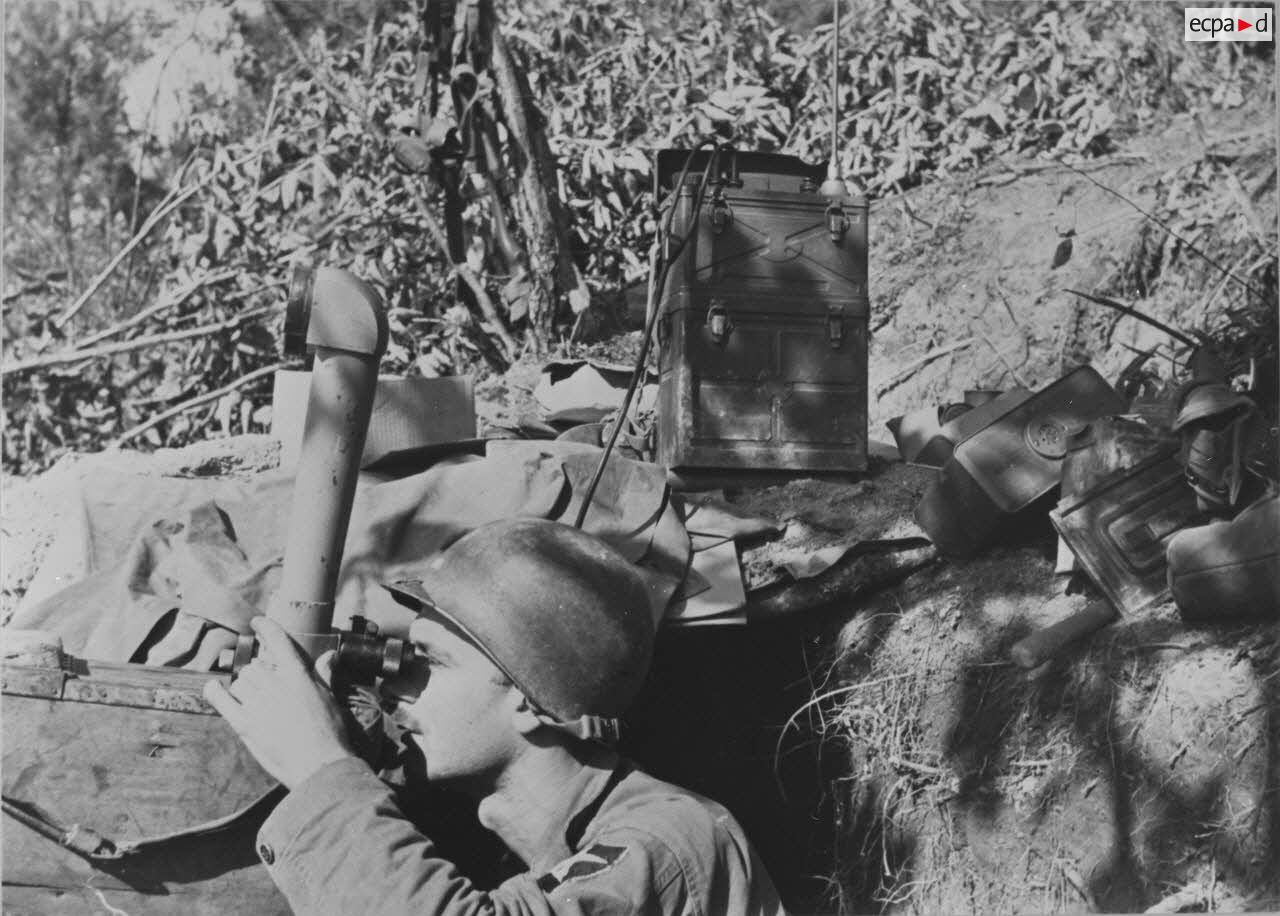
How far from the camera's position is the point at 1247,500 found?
304cm

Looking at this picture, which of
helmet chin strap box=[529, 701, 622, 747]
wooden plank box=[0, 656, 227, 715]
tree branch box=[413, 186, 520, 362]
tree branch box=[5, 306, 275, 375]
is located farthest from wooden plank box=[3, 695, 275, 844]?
tree branch box=[5, 306, 275, 375]

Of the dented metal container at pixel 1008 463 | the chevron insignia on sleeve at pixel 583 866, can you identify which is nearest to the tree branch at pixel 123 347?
the dented metal container at pixel 1008 463

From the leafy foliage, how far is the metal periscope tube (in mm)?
3446

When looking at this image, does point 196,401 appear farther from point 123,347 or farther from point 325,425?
point 325,425

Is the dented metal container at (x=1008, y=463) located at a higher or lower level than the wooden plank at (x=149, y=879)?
higher

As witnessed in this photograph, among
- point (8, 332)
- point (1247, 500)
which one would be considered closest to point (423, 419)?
point (1247, 500)

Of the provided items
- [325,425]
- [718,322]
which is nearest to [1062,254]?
[718,322]

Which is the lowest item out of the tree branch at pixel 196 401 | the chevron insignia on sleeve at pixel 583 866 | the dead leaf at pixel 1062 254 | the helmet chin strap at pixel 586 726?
the tree branch at pixel 196 401

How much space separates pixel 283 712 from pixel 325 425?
1.73 feet

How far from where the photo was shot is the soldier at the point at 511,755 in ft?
7.55

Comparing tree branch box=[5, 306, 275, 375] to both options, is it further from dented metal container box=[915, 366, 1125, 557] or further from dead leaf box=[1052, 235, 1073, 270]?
dented metal container box=[915, 366, 1125, 557]

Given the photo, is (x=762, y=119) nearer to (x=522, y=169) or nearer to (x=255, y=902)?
(x=522, y=169)

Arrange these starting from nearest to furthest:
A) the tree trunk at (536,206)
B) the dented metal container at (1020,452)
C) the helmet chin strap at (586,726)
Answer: the helmet chin strap at (586,726) → the dented metal container at (1020,452) → the tree trunk at (536,206)

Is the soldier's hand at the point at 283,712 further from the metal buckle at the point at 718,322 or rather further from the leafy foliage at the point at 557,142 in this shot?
the leafy foliage at the point at 557,142
